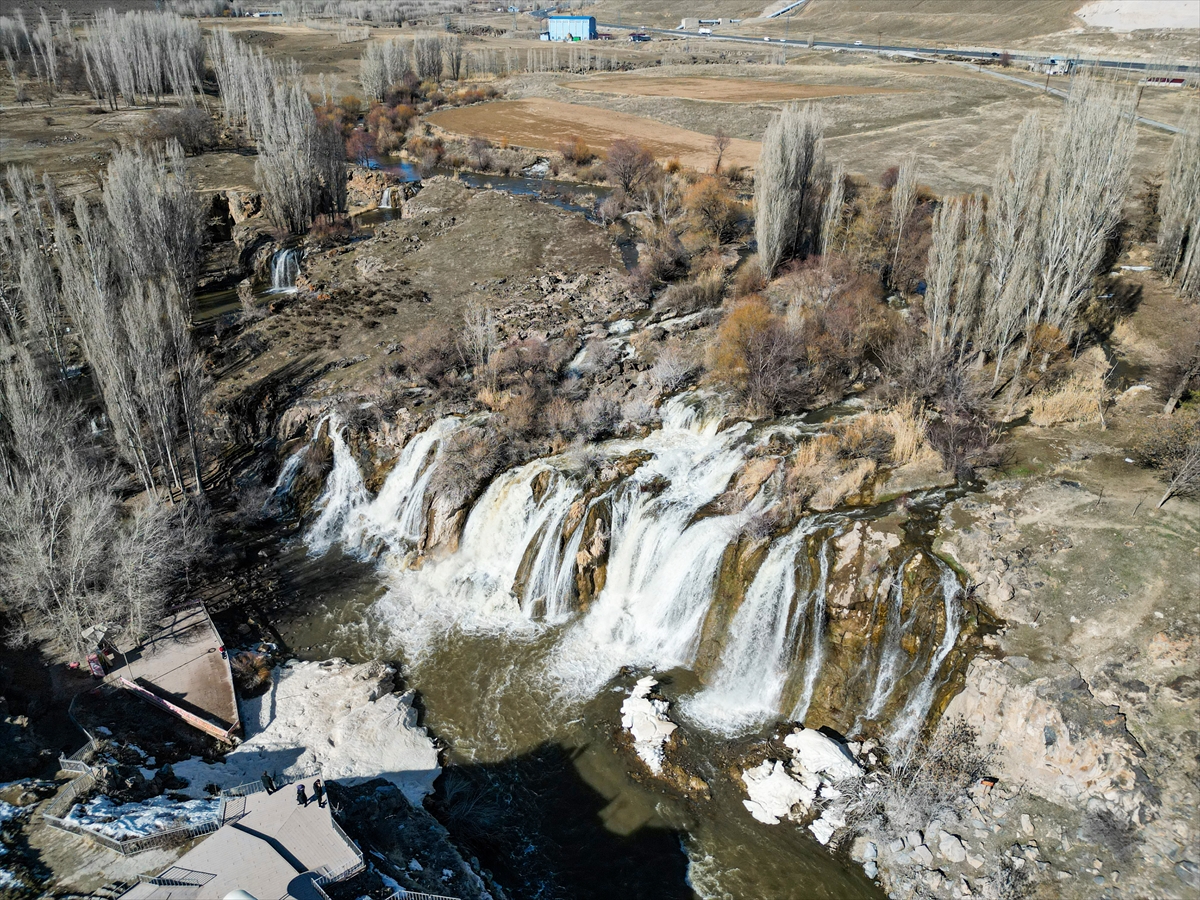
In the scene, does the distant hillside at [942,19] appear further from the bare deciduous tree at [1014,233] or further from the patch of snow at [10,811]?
the patch of snow at [10,811]

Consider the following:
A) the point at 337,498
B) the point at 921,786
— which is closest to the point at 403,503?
the point at 337,498

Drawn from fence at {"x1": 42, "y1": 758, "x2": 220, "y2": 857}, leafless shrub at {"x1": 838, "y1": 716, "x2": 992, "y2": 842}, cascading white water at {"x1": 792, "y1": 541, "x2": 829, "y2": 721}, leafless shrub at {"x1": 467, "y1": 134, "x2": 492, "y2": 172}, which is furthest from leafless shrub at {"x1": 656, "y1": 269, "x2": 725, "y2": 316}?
leafless shrub at {"x1": 467, "y1": 134, "x2": 492, "y2": 172}

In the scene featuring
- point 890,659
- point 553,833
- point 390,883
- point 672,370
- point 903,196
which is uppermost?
point 903,196

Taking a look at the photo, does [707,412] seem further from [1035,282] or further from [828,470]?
[1035,282]

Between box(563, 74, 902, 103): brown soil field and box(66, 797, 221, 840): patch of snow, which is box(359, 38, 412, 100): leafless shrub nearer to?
box(563, 74, 902, 103): brown soil field

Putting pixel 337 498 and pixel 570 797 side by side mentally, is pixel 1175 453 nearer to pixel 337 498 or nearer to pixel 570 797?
pixel 570 797
